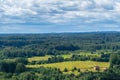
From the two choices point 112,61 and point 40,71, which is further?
point 112,61

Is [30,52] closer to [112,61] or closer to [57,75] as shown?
[112,61]

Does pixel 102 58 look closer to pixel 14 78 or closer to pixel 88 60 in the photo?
pixel 88 60

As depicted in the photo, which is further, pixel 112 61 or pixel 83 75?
pixel 112 61

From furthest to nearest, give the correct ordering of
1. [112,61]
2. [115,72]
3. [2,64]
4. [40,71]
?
[112,61], [2,64], [40,71], [115,72]

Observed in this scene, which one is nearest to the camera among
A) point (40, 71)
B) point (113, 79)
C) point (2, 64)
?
point (113, 79)

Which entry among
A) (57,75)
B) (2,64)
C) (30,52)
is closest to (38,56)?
(30,52)

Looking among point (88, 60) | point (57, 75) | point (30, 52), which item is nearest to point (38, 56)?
point (30, 52)

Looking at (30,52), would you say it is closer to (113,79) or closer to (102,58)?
(102,58)

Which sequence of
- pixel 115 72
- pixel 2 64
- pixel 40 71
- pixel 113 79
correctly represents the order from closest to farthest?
pixel 113 79
pixel 115 72
pixel 40 71
pixel 2 64

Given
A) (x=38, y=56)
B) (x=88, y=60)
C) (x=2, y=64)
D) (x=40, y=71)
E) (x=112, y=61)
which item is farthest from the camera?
(x=38, y=56)
